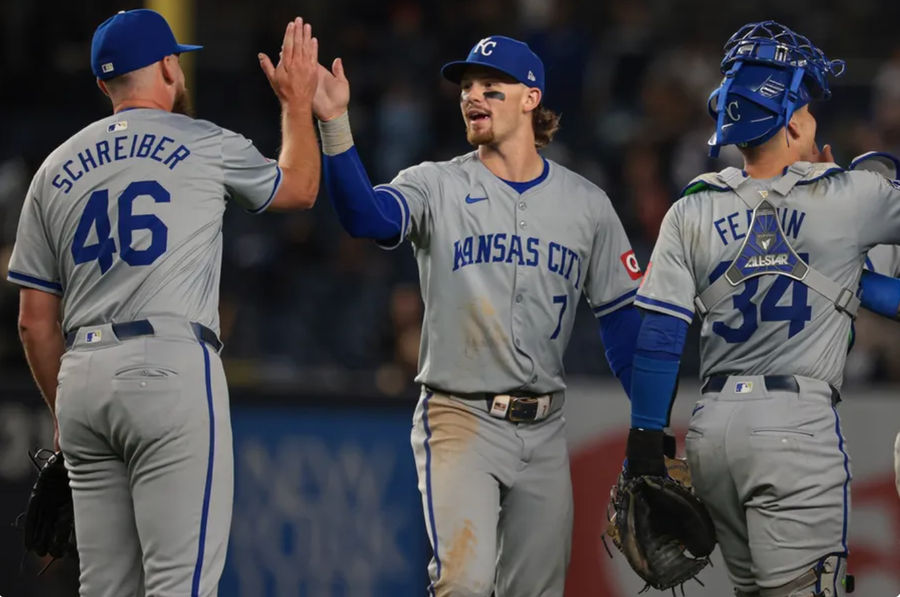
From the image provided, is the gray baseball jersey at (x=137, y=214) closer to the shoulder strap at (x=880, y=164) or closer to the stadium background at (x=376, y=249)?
the shoulder strap at (x=880, y=164)

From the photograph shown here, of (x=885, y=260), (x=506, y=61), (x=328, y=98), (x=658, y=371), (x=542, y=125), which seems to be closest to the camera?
(x=658, y=371)

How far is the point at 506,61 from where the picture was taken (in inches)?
215

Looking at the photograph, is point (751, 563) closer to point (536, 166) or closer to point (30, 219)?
point (536, 166)

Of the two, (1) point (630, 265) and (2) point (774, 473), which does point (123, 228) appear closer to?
(1) point (630, 265)

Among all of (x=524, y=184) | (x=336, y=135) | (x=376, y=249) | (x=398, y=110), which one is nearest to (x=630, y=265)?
(x=524, y=184)

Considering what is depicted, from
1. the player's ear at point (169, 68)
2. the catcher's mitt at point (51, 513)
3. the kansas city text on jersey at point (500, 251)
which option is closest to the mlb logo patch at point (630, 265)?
the kansas city text on jersey at point (500, 251)

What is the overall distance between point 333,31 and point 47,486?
848 centimetres

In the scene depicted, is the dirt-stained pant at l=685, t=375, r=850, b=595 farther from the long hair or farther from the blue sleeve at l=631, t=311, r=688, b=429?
the long hair

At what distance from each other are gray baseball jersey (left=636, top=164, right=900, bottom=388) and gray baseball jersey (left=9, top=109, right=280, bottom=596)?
1.38 metres

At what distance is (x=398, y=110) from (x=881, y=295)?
734cm

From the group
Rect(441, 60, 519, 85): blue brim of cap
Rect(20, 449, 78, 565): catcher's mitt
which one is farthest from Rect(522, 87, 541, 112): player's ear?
Rect(20, 449, 78, 565): catcher's mitt

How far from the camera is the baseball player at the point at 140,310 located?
455cm

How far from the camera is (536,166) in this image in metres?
5.59

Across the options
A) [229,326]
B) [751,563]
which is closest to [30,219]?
[751,563]
